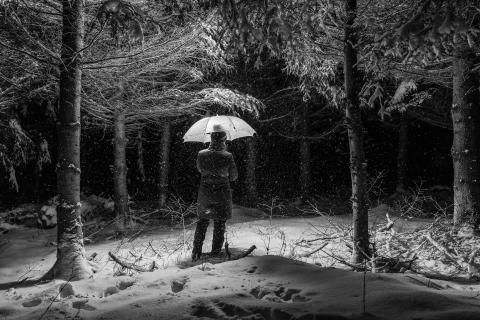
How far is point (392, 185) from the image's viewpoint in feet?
62.3

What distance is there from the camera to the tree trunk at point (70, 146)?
5816mm

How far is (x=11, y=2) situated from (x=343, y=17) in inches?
189

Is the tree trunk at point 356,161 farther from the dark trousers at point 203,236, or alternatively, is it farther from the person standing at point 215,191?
the dark trousers at point 203,236

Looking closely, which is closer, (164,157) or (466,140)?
(466,140)

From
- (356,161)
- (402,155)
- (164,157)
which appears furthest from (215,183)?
(402,155)

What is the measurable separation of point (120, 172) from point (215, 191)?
586 cm

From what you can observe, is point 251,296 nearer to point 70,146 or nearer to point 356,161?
point 356,161

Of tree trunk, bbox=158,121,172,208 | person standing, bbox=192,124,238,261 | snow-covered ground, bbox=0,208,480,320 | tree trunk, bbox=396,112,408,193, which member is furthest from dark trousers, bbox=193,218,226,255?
tree trunk, bbox=396,112,408,193

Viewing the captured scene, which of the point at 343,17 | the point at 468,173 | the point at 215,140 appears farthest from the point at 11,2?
A: the point at 468,173

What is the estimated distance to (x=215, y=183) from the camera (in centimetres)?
641

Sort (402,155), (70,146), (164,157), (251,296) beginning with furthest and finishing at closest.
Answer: (402,155), (164,157), (70,146), (251,296)

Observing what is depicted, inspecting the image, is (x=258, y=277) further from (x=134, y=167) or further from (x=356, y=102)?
(x=134, y=167)

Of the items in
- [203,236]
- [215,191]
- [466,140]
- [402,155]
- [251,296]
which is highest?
[402,155]

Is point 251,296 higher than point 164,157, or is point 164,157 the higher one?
point 164,157
